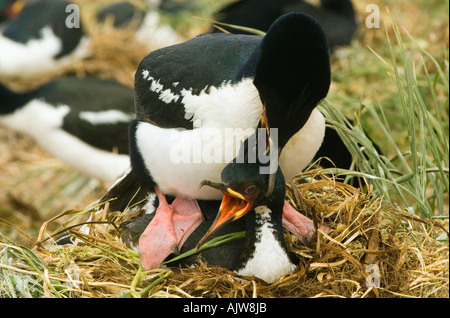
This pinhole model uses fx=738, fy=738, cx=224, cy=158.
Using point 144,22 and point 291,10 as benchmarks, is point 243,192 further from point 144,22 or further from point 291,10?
point 144,22

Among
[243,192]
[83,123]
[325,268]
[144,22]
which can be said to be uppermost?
[144,22]

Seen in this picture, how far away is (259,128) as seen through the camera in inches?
102

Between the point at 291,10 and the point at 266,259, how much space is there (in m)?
4.03

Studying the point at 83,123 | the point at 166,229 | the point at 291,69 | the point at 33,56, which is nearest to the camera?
the point at 291,69

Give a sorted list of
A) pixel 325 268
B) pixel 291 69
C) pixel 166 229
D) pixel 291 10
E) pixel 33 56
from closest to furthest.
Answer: pixel 291 69
pixel 325 268
pixel 166 229
pixel 291 10
pixel 33 56

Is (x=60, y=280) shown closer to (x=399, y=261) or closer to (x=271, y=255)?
(x=271, y=255)

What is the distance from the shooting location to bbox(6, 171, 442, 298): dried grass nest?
2576 mm

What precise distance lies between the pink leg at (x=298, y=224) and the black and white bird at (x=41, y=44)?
450 cm

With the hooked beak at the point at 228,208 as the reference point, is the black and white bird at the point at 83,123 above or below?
below

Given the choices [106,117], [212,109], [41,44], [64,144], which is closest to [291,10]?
[106,117]

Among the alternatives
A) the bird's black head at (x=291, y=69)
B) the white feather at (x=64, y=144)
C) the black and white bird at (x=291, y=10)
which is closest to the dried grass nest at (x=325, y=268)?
the bird's black head at (x=291, y=69)

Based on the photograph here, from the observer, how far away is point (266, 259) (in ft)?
8.61

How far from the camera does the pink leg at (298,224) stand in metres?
2.85

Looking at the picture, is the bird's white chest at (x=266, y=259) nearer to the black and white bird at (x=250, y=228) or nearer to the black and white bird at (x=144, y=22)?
the black and white bird at (x=250, y=228)
